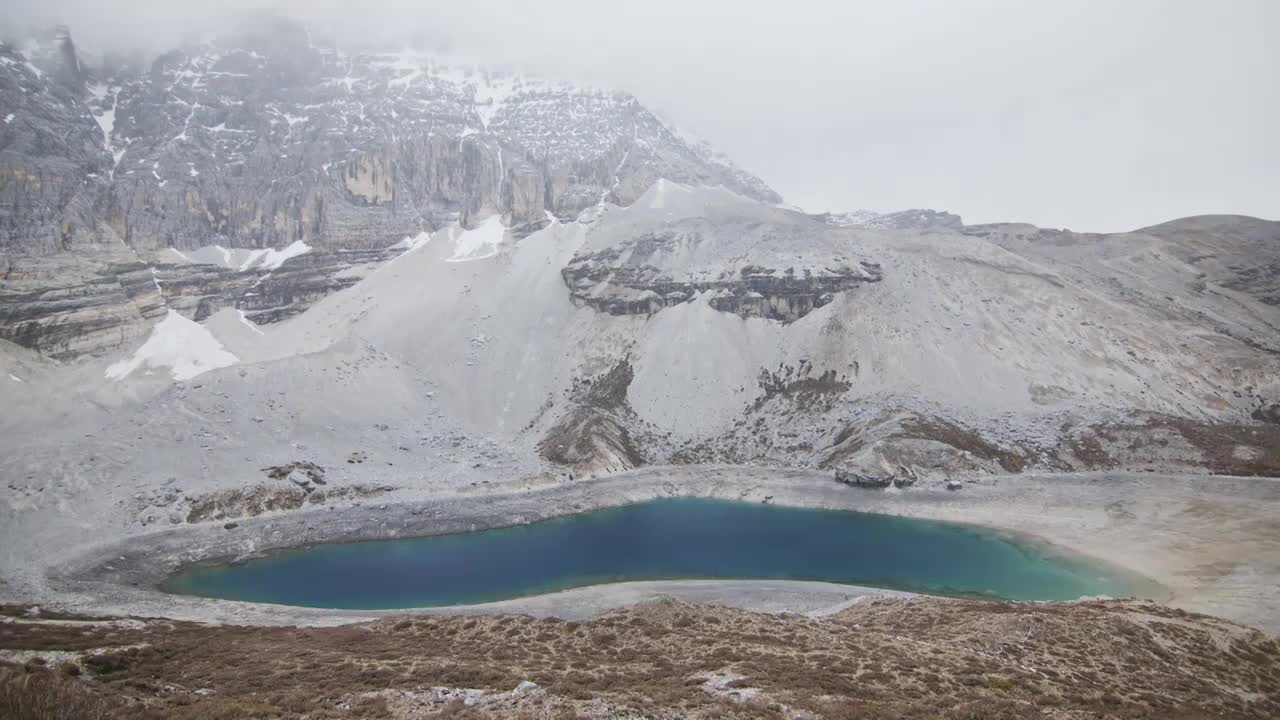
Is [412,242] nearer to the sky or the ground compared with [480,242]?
nearer to the ground

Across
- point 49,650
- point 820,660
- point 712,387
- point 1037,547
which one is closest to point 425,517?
point 49,650

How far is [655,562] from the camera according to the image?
5697 centimetres

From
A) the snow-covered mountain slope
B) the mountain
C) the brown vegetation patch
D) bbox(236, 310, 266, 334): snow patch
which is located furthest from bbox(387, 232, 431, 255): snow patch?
the brown vegetation patch

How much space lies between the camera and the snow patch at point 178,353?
286 ft

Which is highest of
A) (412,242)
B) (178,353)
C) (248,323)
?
(412,242)

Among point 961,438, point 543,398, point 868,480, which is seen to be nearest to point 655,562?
point 868,480

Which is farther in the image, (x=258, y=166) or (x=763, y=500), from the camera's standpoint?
(x=258, y=166)

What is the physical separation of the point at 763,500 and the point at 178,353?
81.5m

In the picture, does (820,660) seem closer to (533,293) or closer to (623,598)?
(623,598)

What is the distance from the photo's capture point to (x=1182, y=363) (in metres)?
84.9

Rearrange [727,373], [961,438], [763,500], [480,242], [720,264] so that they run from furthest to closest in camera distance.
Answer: [480,242]
[720,264]
[727,373]
[961,438]
[763,500]

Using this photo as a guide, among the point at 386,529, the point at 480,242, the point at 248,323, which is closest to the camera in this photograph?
the point at 386,529

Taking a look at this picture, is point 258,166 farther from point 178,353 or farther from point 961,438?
Result: point 961,438

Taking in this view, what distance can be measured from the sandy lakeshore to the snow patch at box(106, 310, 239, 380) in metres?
34.8
